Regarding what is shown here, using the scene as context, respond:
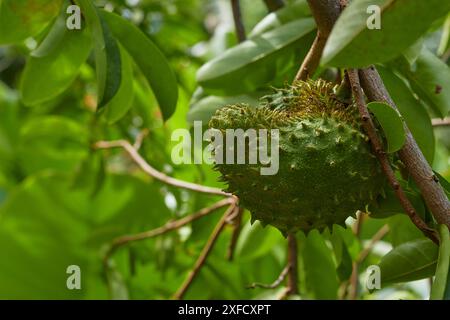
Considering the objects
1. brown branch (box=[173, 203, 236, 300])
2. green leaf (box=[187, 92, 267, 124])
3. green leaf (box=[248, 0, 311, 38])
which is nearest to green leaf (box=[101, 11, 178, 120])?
green leaf (box=[187, 92, 267, 124])

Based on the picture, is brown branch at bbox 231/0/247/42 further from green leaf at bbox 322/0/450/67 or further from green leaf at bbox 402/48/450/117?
green leaf at bbox 322/0/450/67

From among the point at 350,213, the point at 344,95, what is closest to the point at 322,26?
the point at 344,95

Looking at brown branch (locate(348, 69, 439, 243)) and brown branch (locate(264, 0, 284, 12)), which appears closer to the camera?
brown branch (locate(348, 69, 439, 243))

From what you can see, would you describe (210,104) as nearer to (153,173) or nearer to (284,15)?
(284,15)

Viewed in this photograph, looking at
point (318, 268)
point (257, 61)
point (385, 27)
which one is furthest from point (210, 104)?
point (385, 27)

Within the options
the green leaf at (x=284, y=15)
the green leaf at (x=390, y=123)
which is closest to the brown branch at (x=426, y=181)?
the green leaf at (x=390, y=123)

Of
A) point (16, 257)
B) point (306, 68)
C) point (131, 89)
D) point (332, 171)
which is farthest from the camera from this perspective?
point (16, 257)

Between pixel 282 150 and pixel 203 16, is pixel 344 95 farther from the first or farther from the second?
pixel 203 16
